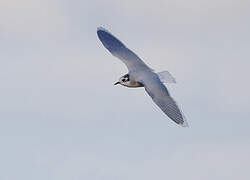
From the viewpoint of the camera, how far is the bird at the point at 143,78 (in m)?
36.2

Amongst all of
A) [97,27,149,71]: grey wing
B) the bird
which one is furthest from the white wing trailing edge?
[97,27,149,71]: grey wing

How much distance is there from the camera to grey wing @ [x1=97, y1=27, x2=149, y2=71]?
4298 cm

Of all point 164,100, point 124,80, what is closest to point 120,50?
point 124,80

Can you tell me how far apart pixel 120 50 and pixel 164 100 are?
878cm

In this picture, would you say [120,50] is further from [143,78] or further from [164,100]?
[164,100]

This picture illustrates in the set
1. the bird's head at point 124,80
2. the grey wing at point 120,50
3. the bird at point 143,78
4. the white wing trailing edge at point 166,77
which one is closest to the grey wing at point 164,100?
the bird at point 143,78

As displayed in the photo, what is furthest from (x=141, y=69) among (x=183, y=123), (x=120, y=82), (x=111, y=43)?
(x=183, y=123)

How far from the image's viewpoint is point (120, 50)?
149ft

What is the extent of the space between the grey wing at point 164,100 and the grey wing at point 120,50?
11.3 feet

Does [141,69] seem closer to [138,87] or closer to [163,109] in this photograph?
[138,87]

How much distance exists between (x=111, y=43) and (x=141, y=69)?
468cm

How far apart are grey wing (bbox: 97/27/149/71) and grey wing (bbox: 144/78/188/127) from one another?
3.43 metres

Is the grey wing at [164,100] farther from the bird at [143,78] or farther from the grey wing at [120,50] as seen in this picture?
the grey wing at [120,50]

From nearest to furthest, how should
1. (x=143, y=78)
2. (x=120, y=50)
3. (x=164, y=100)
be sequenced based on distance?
1. (x=164, y=100)
2. (x=143, y=78)
3. (x=120, y=50)
